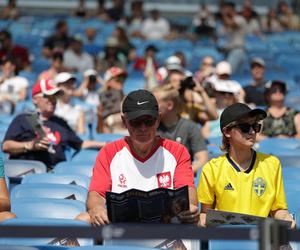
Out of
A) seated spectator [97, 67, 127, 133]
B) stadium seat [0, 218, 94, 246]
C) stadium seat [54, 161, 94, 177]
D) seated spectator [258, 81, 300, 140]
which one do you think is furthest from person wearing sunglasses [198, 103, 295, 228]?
seated spectator [97, 67, 127, 133]

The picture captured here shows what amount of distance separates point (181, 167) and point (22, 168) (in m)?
2.31

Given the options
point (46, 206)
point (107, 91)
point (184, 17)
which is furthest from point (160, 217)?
point (184, 17)

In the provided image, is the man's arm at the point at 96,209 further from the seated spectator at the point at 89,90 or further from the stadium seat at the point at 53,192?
the seated spectator at the point at 89,90

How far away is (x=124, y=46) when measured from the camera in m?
17.0

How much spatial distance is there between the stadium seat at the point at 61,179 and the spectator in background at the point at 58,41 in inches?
380

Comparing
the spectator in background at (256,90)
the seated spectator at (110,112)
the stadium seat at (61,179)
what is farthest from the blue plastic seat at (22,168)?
the spectator in background at (256,90)

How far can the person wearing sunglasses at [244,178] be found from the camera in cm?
548

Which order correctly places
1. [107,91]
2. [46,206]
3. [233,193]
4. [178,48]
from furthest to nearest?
[178,48]
[107,91]
[46,206]
[233,193]

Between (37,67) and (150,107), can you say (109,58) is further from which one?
(150,107)

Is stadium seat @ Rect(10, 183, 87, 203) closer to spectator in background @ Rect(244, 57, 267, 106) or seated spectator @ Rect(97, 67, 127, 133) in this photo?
seated spectator @ Rect(97, 67, 127, 133)

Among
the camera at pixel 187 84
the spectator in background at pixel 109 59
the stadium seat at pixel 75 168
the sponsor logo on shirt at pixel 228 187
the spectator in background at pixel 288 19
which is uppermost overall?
the spectator in background at pixel 288 19

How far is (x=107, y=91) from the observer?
432 inches

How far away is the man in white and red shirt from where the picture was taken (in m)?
5.41

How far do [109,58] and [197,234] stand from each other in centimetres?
1236
